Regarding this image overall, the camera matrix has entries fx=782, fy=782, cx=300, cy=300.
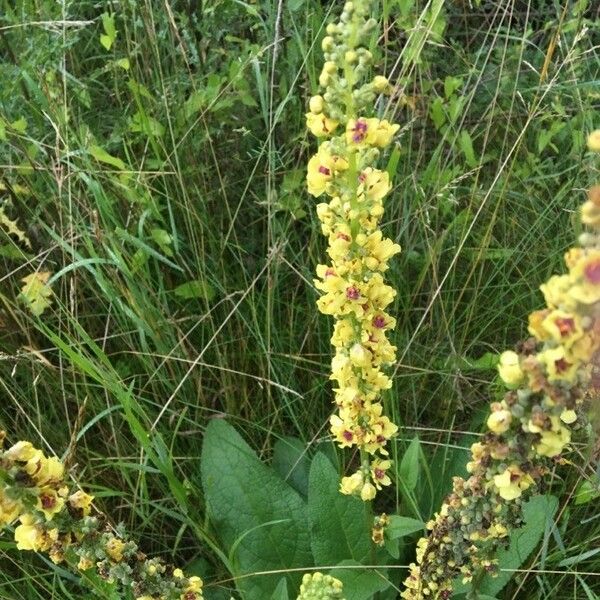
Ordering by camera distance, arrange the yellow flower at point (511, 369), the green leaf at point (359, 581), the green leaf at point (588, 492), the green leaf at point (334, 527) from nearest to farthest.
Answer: the yellow flower at point (511, 369) < the green leaf at point (588, 492) < the green leaf at point (359, 581) < the green leaf at point (334, 527)

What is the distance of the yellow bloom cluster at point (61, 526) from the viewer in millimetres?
1253

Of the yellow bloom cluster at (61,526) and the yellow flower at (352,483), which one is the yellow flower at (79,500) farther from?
the yellow flower at (352,483)

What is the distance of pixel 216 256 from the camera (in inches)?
94.7

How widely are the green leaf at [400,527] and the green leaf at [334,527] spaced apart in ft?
0.64

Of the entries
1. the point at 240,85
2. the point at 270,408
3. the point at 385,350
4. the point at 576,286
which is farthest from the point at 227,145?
the point at 576,286

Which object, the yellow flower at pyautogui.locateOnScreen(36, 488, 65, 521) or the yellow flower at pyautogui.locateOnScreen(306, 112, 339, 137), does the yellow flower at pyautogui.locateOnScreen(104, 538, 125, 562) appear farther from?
the yellow flower at pyautogui.locateOnScreen(306, 112, 339, 137)

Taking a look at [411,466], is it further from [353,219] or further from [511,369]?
[511,369]

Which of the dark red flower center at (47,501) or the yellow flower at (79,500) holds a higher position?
the dark red flower center at (47,501)

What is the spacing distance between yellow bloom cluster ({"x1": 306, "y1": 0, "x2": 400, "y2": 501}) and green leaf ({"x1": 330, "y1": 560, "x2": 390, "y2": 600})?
12.0 inches

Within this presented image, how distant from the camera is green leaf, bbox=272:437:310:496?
2.25 metres

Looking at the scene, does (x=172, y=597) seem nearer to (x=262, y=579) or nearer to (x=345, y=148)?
(x=262, y=579)

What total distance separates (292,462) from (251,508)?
0.68ft

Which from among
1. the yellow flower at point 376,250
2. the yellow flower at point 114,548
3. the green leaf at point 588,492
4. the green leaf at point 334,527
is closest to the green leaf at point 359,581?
the green leaf at point 334,527

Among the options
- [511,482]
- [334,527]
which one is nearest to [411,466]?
[334,527]
